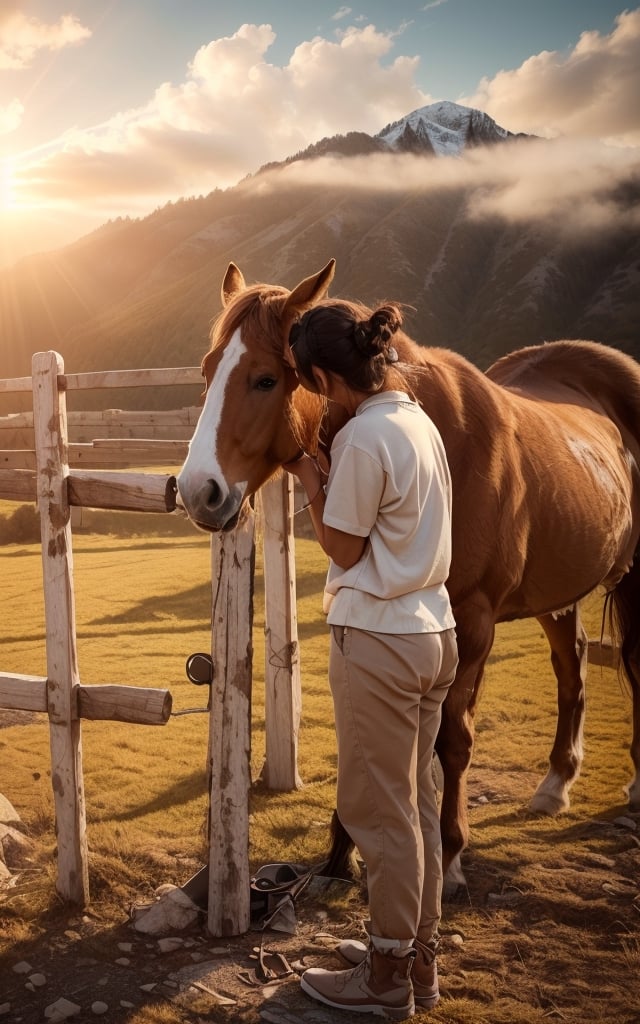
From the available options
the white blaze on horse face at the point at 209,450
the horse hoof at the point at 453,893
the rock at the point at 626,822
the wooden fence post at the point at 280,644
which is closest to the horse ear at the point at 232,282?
the white blaze on horse face at the point at 209,450

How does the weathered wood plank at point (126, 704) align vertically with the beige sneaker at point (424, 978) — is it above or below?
above

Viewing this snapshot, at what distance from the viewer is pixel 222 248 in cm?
13550

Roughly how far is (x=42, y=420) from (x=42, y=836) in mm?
2202

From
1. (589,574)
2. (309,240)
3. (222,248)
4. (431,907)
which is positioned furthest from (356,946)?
(222,248)

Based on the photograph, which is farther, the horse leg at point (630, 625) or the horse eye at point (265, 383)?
the horse leg at point (630, 625)

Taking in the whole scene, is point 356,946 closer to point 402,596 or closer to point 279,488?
point 402,596

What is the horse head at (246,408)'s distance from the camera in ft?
8.02

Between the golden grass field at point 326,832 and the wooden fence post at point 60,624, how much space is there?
0.78 feet

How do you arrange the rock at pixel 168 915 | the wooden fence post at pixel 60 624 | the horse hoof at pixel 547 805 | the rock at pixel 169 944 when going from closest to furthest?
1. the rock at pixel 169 944
2. the rock at pixel 168 915
3. the wooden fence post at pixel 60 624
4. the horse hoof at pixel 547 805

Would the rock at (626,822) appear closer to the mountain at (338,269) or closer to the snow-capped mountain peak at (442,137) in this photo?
the mountain at (338,269)

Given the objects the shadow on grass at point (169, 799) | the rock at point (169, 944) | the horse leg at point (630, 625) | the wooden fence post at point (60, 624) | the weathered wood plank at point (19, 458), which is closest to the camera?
the rock at point (169, 944)

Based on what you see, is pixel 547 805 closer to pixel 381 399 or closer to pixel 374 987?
pixel 374 987

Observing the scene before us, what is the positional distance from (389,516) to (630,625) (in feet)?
11.4

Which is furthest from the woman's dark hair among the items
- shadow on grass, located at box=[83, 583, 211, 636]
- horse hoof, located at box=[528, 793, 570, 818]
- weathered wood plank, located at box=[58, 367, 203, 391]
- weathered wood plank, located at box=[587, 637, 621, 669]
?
shadow on grass, located at box=[83, 583, 211, 636]
